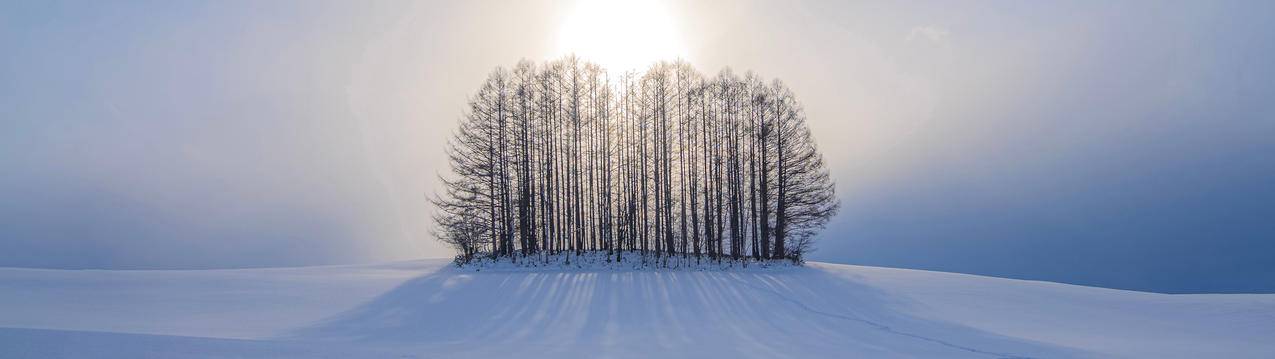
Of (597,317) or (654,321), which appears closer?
(654,321)

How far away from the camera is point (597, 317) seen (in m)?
11.9

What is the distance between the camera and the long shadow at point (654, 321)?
898cm

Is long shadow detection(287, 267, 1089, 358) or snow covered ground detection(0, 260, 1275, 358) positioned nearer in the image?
snow covered ground detection(0, 260, 1275, 358)

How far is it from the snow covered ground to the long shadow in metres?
0.04

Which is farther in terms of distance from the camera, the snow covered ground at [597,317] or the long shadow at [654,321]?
the long shadow at [654,321]

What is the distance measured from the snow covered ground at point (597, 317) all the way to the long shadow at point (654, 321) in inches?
1.8

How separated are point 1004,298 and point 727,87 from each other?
532 inches

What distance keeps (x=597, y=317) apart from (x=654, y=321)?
1125mm

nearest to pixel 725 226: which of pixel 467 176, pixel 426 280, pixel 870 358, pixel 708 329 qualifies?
pixel 467 176

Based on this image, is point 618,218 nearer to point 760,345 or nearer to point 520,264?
point 520,264

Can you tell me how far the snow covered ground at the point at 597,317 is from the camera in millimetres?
8352

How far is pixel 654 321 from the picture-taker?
11578 mm

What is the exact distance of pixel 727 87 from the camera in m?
25.7

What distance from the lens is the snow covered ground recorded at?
835cm
